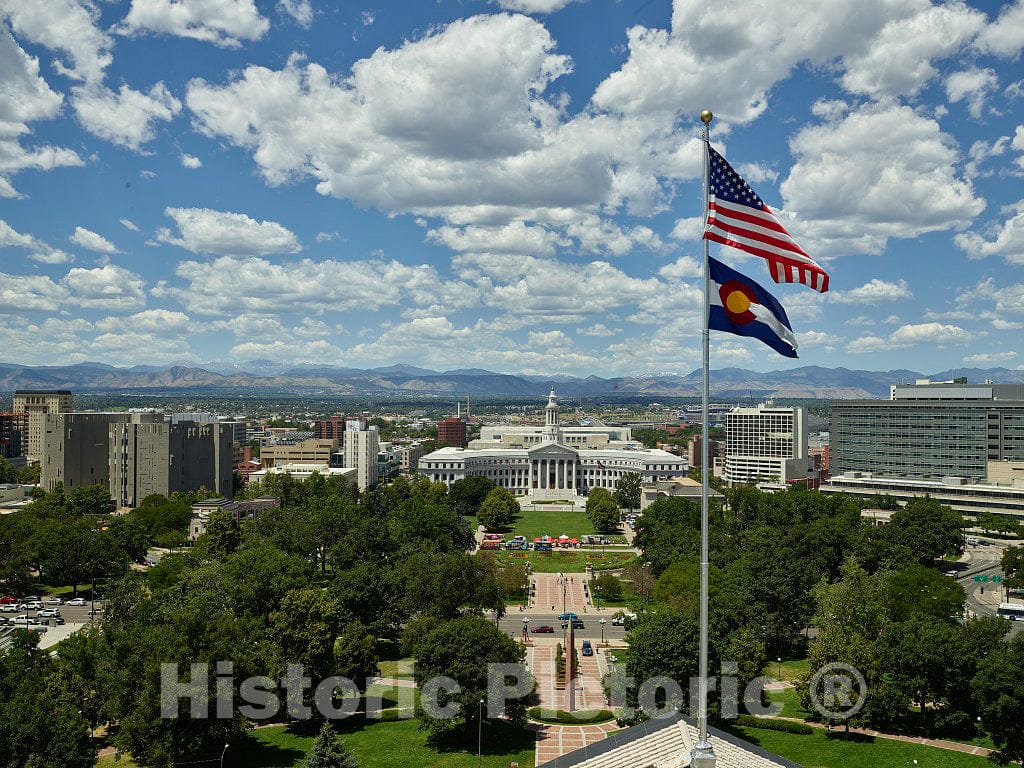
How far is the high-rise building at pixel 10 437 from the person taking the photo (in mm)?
181250

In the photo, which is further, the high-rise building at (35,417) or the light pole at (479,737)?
the high-rise building at (35,417)

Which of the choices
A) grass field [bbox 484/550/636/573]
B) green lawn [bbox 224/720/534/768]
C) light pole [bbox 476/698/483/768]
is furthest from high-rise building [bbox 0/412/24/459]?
light pole [bbox 476/698/483/768]

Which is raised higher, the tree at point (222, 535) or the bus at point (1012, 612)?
the tree at point (222, 535)

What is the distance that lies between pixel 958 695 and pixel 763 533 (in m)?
37.1

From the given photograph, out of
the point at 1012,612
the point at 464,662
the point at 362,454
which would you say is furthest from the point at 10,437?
the point at 1012,612

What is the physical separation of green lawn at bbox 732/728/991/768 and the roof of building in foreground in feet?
58.2

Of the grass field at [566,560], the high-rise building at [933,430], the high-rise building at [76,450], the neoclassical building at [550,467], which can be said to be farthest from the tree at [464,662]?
the high-rise building at [933,430]

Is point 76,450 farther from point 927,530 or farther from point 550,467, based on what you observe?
point 927,530

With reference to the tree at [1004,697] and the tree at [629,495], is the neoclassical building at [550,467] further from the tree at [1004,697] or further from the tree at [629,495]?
Result: the tree at [1004,697]

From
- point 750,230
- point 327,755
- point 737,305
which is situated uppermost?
point 750,230

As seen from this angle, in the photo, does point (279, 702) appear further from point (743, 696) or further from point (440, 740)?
point (743, 696)

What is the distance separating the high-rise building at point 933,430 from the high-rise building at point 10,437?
182539mm

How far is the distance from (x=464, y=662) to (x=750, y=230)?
28.4 meters

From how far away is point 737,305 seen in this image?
17.7 meters
